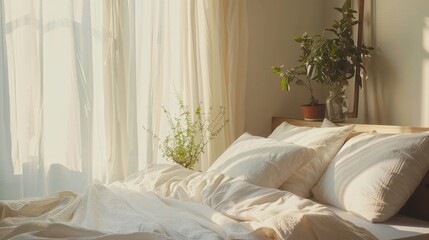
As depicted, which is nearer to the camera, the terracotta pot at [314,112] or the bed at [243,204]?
the bed at [243,204]

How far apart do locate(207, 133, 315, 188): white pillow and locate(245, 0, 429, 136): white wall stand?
89 centimetres

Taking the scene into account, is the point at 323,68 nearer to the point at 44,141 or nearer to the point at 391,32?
the point at 391,32

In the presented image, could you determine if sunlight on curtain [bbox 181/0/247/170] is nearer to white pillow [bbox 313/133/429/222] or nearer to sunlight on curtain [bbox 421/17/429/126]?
sunlight on curtain [bbox 421/17/429/126]

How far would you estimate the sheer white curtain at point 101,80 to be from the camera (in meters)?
2.97

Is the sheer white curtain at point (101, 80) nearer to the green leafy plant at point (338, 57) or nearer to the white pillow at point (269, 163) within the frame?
the green leafy plant at point (338, 57)

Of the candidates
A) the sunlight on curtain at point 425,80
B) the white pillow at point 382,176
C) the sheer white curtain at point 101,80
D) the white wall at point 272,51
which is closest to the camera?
the white pillow at point 382,176

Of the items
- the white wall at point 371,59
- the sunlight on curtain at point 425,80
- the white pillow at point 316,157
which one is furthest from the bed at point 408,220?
the white wall at point 371,59

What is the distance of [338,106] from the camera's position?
3152mm

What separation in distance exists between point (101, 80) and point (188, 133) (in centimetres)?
66

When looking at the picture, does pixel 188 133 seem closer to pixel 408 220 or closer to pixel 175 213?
pixel 175 213

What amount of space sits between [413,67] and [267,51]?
3.84ft

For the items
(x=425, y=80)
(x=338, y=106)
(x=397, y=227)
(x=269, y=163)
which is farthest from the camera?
(x=338, y=106)

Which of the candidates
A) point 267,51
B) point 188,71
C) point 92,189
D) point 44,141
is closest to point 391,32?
point 267,51

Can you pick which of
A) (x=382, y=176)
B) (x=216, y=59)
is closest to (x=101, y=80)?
(x=216, y=59)
